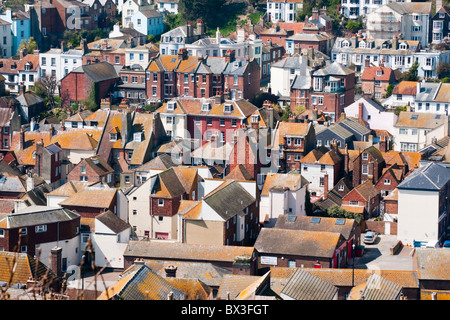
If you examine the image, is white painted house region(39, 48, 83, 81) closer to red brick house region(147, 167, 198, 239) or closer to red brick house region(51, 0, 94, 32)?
red brick house region(51, 0, 94, 32)

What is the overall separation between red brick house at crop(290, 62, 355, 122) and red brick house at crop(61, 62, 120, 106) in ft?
46.7

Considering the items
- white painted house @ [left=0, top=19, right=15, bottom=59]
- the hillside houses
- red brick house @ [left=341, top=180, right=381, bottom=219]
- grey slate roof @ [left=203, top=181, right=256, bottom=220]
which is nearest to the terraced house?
the hillside houses

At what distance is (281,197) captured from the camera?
49281 mm

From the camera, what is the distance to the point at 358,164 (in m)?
54.9

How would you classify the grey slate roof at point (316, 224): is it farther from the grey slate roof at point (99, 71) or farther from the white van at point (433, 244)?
the grey slate roof at point (99, 71)

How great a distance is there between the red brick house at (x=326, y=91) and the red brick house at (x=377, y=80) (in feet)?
16.1

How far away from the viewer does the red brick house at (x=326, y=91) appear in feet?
221

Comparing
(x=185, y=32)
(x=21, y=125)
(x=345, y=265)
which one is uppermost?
(x=185, y=32)

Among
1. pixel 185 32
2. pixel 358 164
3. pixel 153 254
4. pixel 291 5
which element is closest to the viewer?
pixel 153 254

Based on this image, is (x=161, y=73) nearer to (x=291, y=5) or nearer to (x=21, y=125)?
(x=21, y=125)

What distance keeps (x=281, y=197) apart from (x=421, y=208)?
7.38 meters

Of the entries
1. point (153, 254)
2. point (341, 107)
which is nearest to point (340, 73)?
point (341, 107)

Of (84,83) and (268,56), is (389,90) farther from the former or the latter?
(84,83)

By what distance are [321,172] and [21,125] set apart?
72.3ft
